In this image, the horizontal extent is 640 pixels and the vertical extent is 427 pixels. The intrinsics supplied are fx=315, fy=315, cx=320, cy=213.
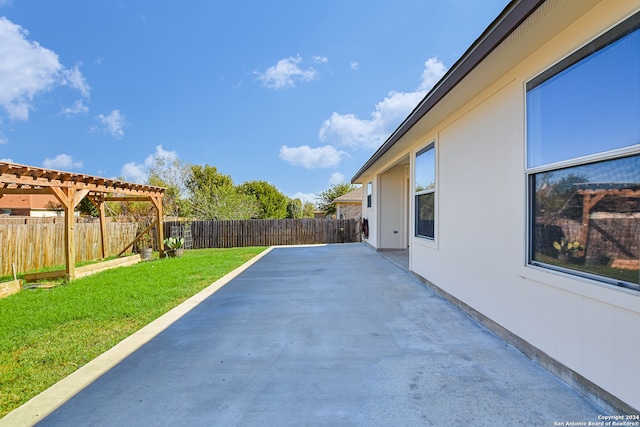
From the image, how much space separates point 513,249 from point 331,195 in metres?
35.6

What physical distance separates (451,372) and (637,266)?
1529mm

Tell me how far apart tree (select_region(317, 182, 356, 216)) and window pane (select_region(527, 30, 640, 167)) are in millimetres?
32975

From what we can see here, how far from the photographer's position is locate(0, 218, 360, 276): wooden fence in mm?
9201

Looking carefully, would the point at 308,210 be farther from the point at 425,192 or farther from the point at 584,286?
the point at 584,286

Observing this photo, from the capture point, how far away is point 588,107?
2.37 meters

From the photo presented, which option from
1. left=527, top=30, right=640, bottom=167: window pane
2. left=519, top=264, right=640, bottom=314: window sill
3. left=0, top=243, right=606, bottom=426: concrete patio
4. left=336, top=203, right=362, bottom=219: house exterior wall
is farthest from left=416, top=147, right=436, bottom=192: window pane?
left=336, top=203, right=362, bottom=219: house exterior wall

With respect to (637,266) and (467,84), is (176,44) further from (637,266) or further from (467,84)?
(637,266)

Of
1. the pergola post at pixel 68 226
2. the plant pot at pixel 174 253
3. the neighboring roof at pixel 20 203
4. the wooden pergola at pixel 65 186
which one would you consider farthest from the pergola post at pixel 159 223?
the neighboring roof at pixel 20 203

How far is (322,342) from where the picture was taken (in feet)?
11.2

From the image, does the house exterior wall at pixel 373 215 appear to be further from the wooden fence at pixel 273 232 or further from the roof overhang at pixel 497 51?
the roof overhang at pixel 497 51

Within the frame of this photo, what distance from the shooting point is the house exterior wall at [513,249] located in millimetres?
2092

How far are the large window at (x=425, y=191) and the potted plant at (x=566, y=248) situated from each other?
3.13 meters

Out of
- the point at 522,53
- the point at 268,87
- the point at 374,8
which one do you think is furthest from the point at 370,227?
the point at 522,53

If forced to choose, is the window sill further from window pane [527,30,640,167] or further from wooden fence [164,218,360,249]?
wooden fence [164,218,360,249]
